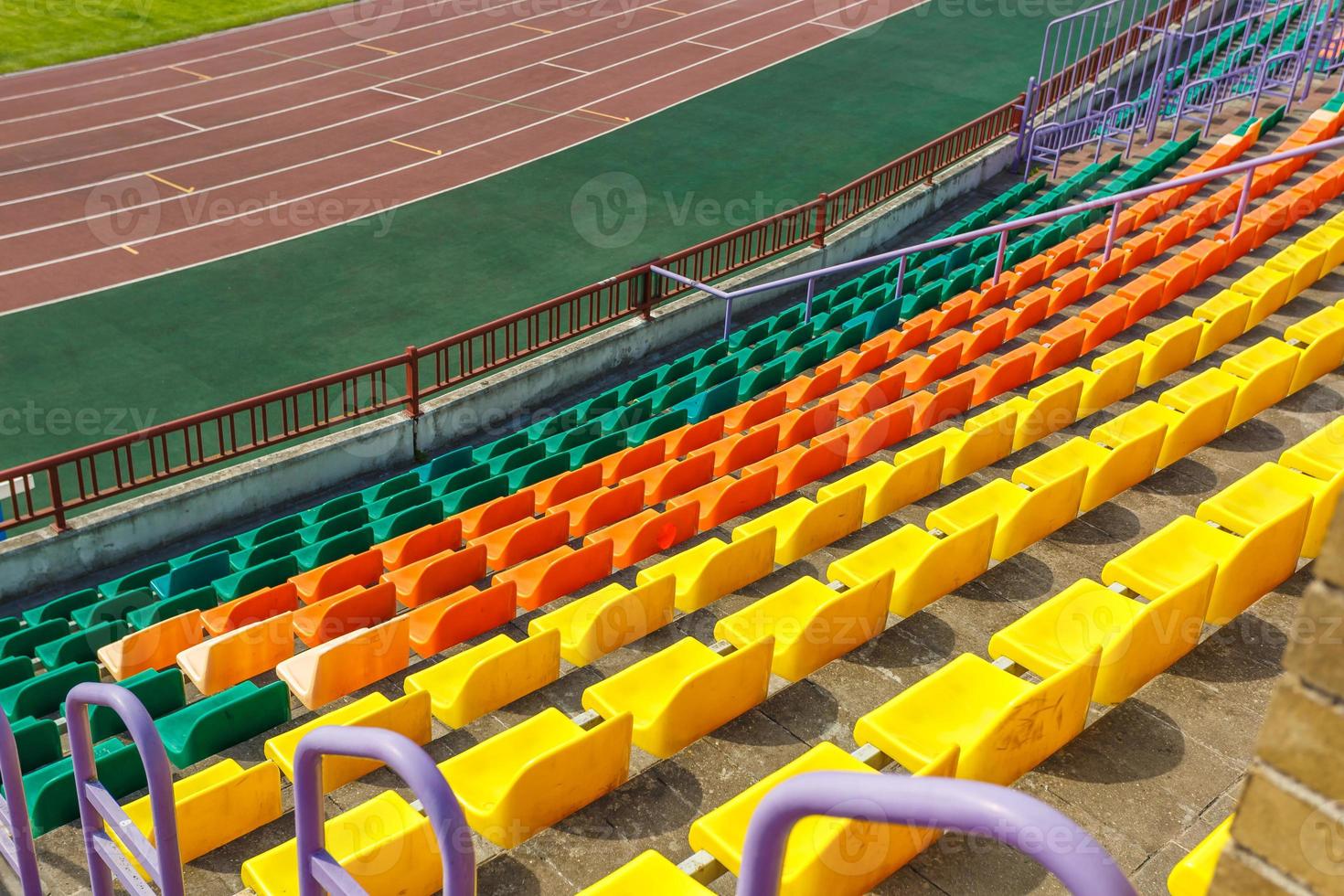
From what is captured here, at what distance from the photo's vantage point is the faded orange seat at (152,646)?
8.99m

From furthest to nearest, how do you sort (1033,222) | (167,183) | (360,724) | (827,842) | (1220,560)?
(167,183) → (1033,222) → (1220,560) → (360,724) → (827,842)

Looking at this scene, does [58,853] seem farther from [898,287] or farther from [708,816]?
[898,287]

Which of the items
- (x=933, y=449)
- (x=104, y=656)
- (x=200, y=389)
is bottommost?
(x=200, y=389)

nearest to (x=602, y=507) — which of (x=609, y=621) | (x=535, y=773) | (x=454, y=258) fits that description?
(x=609, y=621)

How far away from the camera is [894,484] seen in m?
9.27

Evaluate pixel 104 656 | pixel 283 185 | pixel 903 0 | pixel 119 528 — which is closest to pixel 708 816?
pixel 104 656

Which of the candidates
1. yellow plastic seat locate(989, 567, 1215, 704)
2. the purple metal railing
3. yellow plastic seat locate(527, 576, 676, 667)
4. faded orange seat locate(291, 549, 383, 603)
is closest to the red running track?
the purple metal railing

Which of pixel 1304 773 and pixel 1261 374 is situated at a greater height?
pixel 1304 773

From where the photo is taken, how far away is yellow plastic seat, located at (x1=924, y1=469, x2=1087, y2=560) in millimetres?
8195

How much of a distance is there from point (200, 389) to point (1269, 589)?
39.9ft

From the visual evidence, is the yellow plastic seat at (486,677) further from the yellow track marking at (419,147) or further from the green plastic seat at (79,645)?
the yellow track marking at (419,147)

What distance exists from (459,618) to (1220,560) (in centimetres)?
477

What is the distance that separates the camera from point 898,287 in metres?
15.4

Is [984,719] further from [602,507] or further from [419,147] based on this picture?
[419,147]
